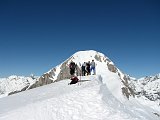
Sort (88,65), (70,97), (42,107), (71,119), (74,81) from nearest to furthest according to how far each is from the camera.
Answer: (71,119)
(42,107)
(70,97)
(74,81)
(88,65)

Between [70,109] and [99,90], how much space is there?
11.6 ft

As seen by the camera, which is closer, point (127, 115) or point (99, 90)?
point (127, 115)

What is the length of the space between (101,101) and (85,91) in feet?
8.17

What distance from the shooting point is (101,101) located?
20.8m

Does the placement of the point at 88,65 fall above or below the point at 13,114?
above

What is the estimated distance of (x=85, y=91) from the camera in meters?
22.9

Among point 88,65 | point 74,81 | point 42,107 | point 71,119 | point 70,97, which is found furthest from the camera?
point 88,65

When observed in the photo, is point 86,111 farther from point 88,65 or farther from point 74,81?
point 88,65

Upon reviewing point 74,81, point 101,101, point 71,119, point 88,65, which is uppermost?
point 88,65

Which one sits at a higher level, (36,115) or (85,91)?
(85,91)

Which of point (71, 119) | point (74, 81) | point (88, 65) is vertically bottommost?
point (71, 119)

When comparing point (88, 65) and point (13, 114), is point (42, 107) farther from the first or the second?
point (88, 65)

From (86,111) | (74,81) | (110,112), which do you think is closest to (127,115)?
(110,112)

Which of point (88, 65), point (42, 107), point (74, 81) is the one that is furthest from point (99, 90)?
point (88, 65)
